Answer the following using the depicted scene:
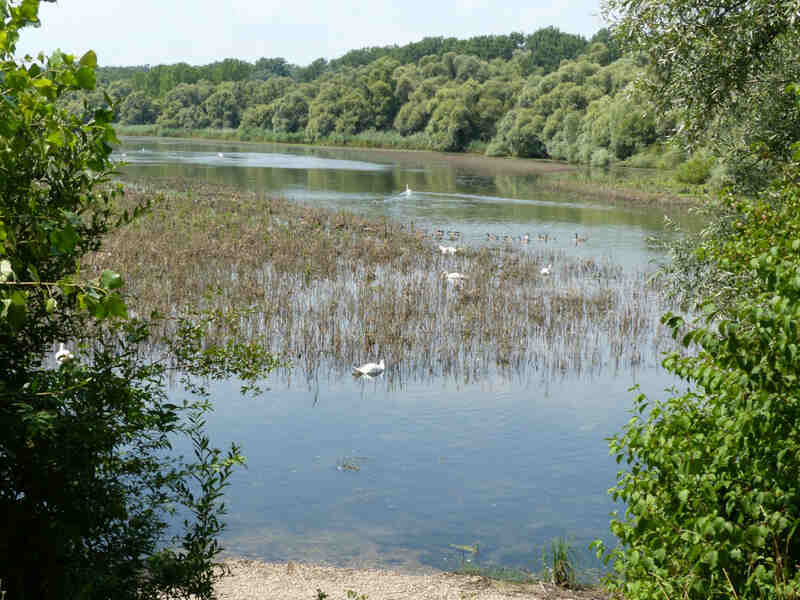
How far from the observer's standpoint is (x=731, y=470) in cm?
558

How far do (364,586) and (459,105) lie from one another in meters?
98.2

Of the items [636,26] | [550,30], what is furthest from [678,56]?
[550,30]

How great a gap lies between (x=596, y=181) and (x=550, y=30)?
5230 inches

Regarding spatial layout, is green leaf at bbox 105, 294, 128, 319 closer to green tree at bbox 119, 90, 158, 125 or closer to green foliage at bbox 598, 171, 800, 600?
green foliage at bbox 598, 171, 800, 600

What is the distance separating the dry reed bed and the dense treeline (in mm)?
22194

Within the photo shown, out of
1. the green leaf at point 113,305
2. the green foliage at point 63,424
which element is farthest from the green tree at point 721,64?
the green leaf at point 113,305

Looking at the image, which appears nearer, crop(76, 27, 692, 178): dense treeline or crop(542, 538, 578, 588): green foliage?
crop(542, 538, 578, 588): green foliage

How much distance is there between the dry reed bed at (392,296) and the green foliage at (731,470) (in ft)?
26.8

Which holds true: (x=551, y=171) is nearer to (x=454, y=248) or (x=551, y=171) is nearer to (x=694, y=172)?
(x=694, y=172)

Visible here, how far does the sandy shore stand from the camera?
8164 mm

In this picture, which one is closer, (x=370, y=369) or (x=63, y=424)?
(x=63, y=424)

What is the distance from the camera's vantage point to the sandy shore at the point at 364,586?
8164 mm

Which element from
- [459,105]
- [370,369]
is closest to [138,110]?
[459,105]

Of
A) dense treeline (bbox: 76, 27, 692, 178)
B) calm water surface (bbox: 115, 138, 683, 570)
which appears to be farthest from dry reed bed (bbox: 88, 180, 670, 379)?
dense treeline (bbox: 76, 27, 692, 178)
